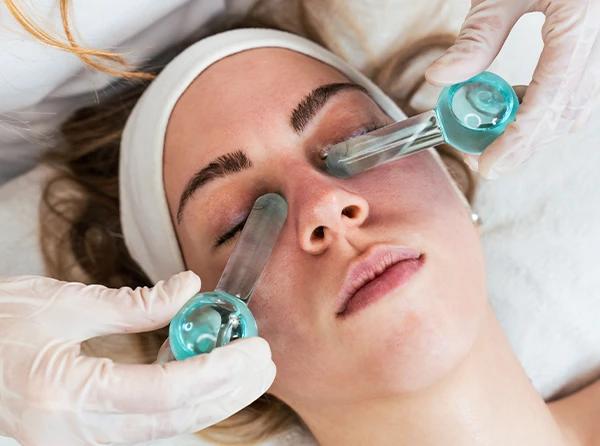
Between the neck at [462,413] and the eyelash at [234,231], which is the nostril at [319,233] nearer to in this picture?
the eyelash at [234,231]

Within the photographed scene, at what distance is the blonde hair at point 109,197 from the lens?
135 centimetres

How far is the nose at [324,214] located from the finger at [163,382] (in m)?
0.23

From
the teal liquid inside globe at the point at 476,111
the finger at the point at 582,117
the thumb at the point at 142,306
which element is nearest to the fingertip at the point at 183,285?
the thumb at the point at 142,306

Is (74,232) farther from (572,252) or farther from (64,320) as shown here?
(572,252)

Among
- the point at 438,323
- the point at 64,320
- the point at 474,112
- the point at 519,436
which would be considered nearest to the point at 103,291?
the point at 64,320

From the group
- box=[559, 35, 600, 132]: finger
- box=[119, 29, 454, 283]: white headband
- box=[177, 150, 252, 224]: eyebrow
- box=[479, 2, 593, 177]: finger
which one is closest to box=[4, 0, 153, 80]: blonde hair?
box=[119, 29, 454, 283]: white headband

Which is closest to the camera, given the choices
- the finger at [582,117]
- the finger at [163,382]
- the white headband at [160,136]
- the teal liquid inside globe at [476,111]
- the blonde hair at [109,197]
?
the finger at [163,382]

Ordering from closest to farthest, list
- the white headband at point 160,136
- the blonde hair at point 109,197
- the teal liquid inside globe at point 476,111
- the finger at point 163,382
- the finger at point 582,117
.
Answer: the finger at point 163,382 < the teal liquid inside globe at point 476,111 < the finger at point 582,117 < the white headband at point 160,136 < the blonde hair at point 109,197

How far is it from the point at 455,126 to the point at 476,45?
181 millimetres

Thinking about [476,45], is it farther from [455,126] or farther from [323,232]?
[323,232]

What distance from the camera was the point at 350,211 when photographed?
941 mm

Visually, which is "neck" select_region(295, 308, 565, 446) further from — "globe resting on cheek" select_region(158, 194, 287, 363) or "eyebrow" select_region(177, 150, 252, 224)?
"eyebrow" select_region(177, 150, 252, 224)

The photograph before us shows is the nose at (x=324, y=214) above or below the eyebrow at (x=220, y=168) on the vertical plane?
below

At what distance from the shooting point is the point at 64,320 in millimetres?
838
